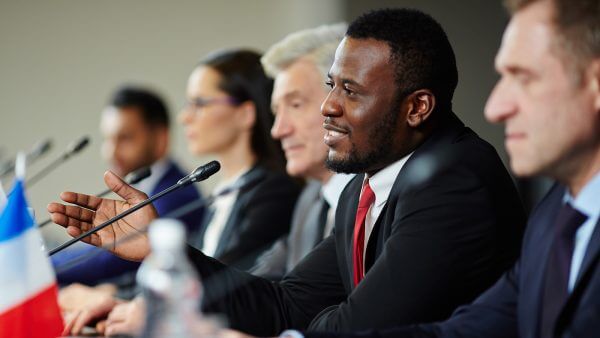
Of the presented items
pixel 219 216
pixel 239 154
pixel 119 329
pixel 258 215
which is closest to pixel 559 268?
pixel 119 329

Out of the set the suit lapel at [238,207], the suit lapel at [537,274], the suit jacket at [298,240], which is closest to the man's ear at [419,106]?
the suit lapel at [537,274]

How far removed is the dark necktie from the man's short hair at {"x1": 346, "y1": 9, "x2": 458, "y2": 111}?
705 millimetres

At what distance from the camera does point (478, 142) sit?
7.17ft

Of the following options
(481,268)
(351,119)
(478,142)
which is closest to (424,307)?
(481,268)

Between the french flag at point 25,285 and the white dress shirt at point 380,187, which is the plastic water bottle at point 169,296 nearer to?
the french flag at point 25,285

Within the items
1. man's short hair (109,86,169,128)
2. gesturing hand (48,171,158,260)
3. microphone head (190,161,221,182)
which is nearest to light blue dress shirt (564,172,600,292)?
microphone head (190,161,221,182)

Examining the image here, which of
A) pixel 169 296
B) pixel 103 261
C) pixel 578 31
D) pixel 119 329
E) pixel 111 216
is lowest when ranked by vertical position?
pixel 103 261

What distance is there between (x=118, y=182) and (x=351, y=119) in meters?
0.56

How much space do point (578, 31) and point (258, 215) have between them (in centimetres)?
230

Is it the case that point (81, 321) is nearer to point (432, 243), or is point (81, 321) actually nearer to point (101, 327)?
point (101, 327)

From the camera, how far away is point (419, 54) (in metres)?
2.29

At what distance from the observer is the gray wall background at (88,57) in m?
7.18

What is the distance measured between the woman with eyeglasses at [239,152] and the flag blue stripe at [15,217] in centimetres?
150

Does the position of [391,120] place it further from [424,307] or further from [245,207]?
[245,207]
